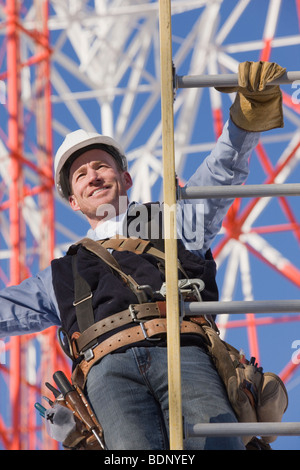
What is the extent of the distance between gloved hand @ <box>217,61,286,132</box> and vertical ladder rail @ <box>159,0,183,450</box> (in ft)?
1.33

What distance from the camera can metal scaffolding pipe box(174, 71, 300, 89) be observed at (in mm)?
4422

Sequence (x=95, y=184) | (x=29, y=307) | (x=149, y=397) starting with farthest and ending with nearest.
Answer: (x=95, y=184), (x=29, y=307), (x=149, y=397)

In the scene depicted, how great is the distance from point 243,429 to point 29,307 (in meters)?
2.13

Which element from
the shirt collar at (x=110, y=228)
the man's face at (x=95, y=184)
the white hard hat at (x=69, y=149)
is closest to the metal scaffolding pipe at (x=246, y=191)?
the shirt collar at (x=110, y=228)

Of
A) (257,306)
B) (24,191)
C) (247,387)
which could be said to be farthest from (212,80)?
(24,191)

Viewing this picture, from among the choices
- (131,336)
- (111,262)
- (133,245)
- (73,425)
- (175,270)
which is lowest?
(73,425)

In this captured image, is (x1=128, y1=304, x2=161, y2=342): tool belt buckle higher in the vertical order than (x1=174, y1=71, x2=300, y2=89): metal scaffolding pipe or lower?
lower

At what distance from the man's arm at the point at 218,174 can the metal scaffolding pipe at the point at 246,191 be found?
959 millimetres

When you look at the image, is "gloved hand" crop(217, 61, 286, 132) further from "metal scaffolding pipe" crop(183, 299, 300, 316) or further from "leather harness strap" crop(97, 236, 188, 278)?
"metal scaffolding pipe" crop(183, 299, 300, 316)

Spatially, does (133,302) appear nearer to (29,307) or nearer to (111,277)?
(111,277)

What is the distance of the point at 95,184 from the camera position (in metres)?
6.24

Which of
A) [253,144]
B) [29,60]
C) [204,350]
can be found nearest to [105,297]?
[204,350]

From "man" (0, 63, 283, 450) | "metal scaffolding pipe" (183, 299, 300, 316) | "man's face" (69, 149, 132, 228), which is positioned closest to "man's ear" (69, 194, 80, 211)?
"man's face" (69, 149, 132, 228)

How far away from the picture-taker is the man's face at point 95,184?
20.4 feet
